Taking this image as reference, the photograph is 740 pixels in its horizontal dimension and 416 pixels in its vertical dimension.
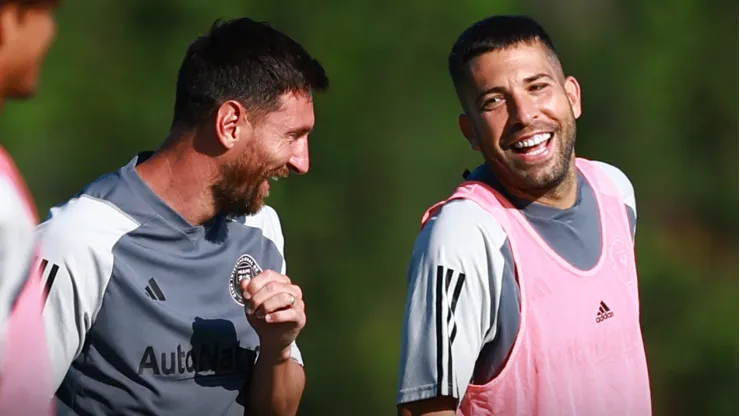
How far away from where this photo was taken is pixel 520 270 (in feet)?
9.11

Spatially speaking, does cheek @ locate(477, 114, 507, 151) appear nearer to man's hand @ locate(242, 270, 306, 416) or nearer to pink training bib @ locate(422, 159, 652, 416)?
pink training bib @ locate(422, 159, 652, 416)

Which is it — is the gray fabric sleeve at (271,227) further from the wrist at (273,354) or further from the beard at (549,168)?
the beard at (549,168)

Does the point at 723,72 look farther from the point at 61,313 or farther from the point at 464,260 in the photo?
the point at 61,313

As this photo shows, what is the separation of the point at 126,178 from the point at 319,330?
3.22m

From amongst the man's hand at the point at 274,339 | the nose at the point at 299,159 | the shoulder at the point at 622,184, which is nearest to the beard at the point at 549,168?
the shoulder at the point at 622,184

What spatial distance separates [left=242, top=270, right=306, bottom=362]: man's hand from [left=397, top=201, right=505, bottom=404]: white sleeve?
0.24 m

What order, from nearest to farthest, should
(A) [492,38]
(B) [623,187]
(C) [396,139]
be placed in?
(A) [492,38]
(B) [623,187]
(C) [396,139]

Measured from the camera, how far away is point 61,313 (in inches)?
102

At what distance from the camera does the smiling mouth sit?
9.49ft

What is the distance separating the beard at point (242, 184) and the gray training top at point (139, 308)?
0.22ft

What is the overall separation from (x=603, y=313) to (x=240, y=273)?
82cm

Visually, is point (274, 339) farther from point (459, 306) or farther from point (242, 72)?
point (242, 72)

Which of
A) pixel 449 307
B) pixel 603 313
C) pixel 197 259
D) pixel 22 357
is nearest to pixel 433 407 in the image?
pixel 449 307

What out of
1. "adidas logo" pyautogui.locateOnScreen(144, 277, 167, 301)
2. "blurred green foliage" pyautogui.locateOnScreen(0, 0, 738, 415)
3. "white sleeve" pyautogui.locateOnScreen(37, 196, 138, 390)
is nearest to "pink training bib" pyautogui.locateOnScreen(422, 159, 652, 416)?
"adidas logo" pyautogui.locateOnScreen(144, 277, 167, 301)
